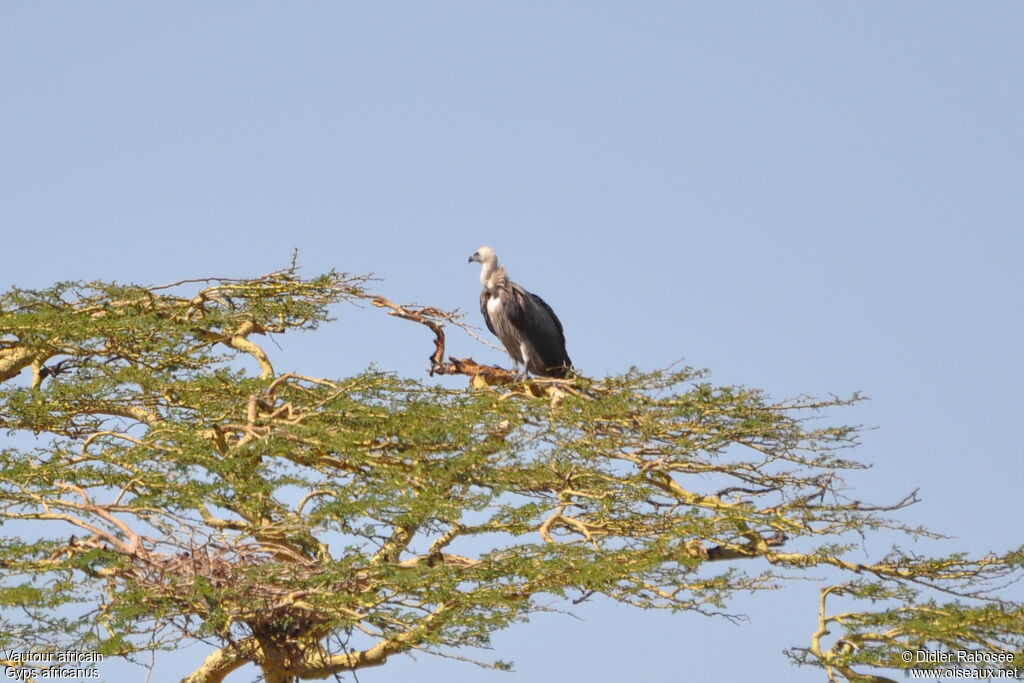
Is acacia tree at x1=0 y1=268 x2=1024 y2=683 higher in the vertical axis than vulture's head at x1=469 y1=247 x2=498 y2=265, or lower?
lower

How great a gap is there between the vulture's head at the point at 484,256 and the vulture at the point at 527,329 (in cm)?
58

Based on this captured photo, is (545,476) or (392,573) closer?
(392,573)

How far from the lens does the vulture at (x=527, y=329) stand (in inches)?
578

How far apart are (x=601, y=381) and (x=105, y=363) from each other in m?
4.08

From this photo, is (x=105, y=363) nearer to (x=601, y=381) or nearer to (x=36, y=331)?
(x=36, y=331)

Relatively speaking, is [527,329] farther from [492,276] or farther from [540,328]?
[492,276]

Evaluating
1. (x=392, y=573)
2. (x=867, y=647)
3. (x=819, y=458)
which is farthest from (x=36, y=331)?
(x=867, y=647)

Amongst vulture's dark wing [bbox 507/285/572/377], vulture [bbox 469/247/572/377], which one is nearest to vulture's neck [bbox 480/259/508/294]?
vulture [bbox 469/247/572/377]

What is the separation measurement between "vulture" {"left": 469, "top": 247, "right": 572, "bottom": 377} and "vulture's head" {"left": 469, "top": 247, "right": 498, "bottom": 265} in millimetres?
577

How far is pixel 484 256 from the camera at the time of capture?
15.7 metres

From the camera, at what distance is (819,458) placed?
12.2 m

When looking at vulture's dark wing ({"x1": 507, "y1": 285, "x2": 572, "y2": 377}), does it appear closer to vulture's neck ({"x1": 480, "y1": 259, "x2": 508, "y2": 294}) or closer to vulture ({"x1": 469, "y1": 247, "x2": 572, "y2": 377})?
vulture ({"x1": 469, "y1": 247, "x2": 572, "y2": 377})

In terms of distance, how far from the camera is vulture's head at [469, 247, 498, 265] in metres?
15.6

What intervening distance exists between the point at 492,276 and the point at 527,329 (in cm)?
85
